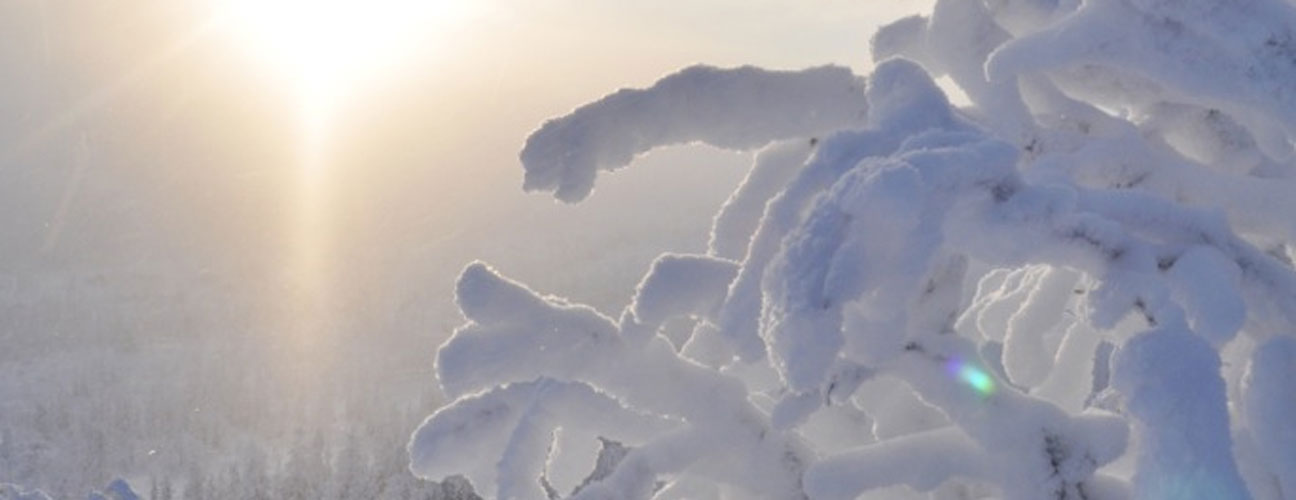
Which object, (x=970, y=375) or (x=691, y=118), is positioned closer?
(x=970, y=375)

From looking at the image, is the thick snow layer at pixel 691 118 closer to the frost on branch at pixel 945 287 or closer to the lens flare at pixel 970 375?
the frost on branch at pixel 945 287

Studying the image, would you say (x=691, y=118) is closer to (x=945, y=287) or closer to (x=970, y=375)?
(x=945, y=287)

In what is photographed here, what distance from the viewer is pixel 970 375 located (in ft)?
9.43

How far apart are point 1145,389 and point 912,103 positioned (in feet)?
2.56

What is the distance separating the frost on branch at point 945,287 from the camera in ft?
7.38

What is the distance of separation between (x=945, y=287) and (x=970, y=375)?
222 millimetres

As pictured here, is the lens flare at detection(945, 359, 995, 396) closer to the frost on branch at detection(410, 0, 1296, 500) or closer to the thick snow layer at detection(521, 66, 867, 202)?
the frost on branch at detection(410, 0, 1296, 500)

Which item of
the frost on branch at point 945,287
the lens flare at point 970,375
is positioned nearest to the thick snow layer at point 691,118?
the frost on branch at point 945,287

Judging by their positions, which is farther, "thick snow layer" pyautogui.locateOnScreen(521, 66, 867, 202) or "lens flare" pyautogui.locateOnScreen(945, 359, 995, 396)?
"thick snow layer" pyautogui.locateOnScreen(521, 66, 867, 202)

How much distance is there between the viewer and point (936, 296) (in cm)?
294

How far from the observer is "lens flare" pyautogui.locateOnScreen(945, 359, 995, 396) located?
2.86 meters

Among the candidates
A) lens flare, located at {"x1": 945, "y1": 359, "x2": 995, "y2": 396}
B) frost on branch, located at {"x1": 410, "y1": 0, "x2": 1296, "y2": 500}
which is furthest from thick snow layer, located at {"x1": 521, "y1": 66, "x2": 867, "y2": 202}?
lens flare, located at {"x1": 945, "y1": 359, "x2": 995, "y2": 396}

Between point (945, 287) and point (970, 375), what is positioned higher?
point (945, 287)

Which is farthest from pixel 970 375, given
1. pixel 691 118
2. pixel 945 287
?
pixel 691 118
